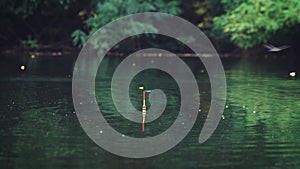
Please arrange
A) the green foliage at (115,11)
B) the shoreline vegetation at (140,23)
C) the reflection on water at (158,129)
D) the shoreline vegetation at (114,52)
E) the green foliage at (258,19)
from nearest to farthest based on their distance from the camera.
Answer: the reflection on water at (158,129) < the green foliage at (258,19) < the shoreline vegetation at (140,23) < the green foliage at (115,11) < the shoreline vegetation at (114,52)

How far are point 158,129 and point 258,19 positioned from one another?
27059 mm

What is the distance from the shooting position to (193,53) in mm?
45719

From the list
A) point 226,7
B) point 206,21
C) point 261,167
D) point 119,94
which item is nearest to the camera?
point 261,167

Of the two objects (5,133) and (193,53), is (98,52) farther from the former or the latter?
(5,133)

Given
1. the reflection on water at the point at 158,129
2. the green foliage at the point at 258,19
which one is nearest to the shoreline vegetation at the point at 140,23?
the green foliage at the point at 258,19

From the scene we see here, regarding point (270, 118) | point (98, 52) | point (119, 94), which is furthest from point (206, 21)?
point (270, 118)

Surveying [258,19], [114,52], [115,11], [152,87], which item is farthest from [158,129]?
[114,52]

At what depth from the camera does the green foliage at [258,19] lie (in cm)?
3884

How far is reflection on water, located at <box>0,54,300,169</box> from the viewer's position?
35.0 ft

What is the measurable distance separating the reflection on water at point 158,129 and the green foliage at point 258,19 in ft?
49.4

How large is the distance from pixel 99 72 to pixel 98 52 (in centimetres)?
1619

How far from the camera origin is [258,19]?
4003cm

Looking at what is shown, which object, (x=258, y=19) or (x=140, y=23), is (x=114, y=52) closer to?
(x=140, y=23)

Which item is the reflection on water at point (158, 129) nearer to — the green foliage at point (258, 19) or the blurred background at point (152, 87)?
the blurred background at point (152, 87)
